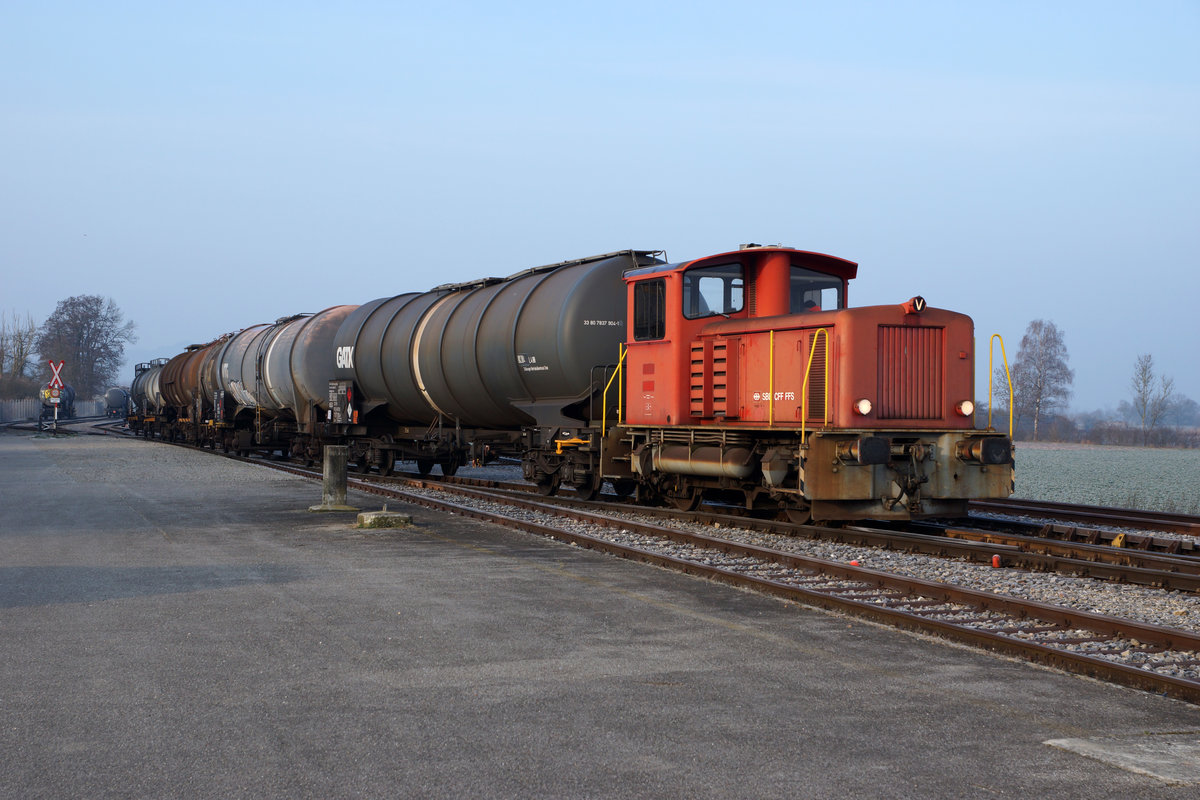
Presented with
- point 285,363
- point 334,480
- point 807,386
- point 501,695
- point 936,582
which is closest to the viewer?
point 501,695

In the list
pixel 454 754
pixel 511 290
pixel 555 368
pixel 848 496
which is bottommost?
pixel 454 754

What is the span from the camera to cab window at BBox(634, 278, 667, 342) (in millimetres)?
14172

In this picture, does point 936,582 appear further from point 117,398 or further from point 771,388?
point 117,398

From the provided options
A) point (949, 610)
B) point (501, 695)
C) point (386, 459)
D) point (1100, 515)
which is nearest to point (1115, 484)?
point (1100, 515)

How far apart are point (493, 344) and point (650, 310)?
3817 millimetres

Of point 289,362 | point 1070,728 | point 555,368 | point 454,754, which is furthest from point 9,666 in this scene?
point 289,362

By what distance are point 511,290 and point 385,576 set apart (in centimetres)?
884

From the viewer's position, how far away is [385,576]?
31.4ft

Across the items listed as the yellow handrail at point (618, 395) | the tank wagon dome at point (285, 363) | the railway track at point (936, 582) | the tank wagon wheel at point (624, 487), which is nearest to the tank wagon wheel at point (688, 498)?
the railway track at point (936, 582)

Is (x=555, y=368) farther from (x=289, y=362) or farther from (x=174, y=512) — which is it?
(x=289, y=362)

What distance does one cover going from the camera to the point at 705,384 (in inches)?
543

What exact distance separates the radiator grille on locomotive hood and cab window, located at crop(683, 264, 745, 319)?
2.30m

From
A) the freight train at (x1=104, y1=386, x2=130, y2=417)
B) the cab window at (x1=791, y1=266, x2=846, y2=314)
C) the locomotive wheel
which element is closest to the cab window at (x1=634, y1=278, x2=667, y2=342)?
the cab window at (x1=791, y1=266, x2=846, y2=314)

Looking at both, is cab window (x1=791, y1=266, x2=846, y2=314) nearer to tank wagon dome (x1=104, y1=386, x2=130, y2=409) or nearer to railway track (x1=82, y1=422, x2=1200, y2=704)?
railway track (x1=82, y1=422, x2=1200, y2=704)
